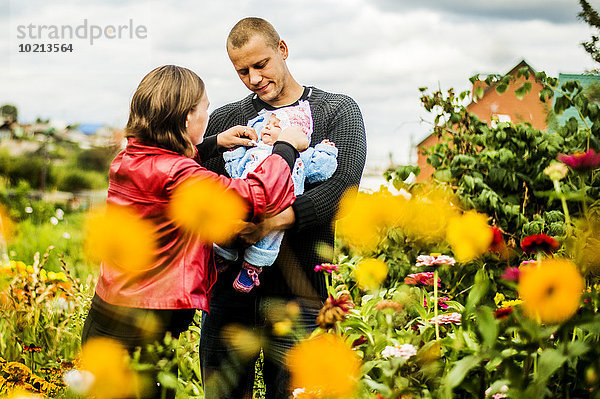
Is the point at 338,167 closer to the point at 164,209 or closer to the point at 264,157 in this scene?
the point at 264,157

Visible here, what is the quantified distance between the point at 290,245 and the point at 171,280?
1.37 ft

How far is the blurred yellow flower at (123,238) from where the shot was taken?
158 centimetres

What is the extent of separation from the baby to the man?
1.7 inches

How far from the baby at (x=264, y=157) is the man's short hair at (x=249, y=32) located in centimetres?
23

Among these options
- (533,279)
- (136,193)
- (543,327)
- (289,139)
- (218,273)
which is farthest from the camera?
(218,273)

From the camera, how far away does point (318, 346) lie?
4.54 feet

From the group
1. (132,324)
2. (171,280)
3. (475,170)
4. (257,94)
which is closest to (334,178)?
(257,94)

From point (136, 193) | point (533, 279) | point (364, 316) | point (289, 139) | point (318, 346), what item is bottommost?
point (364, 316)

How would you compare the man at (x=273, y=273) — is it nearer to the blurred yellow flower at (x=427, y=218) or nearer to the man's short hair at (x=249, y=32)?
the man's short hair at (x=249, y=32)

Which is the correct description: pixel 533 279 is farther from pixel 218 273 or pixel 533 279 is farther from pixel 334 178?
pixel 218 273

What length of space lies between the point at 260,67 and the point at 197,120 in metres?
0.30

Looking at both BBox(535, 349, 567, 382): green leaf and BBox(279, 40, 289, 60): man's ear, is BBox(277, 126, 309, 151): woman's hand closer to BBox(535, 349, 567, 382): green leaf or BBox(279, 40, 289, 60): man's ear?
BBox(279, 40, 289, 60): man's ear

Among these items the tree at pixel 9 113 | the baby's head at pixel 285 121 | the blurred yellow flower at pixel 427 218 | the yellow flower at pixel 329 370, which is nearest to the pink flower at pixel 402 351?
the yellow flower at pixel 329 370

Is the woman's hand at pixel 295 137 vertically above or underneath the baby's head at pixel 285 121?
underneath
